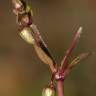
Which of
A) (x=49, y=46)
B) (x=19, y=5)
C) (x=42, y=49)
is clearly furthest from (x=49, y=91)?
(x=49, y=46)

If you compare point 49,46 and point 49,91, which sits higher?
point 49,46

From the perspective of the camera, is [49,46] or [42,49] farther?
[49,46]

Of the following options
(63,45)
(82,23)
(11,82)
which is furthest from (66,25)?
(11,82)

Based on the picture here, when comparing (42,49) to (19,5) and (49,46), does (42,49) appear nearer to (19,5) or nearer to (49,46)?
(19,5)

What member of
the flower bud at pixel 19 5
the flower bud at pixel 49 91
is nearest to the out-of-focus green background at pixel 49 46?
the flower bud at pixel 49 91

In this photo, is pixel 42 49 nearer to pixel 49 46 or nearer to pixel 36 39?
pixel 36 39

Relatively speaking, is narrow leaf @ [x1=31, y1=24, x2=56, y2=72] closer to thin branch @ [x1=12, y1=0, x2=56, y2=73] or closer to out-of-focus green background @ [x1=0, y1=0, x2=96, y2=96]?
thin branch @ [x1=12, y1=0, x2=56, y2=73]

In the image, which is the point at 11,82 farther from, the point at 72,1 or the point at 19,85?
the point at 72,1

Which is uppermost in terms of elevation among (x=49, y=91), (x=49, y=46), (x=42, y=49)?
(x=49, y=46)
